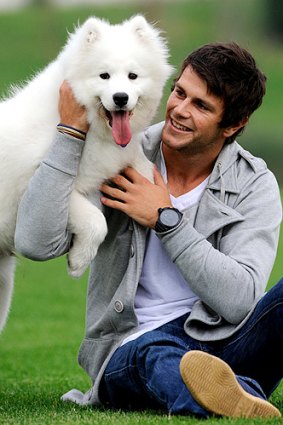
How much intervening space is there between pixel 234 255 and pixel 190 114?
0.65 metres

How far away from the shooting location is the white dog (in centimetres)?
428

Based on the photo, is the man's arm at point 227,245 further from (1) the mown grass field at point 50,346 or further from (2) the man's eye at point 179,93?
(1) the mown grass field at point 50,346

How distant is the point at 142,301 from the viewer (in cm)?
440

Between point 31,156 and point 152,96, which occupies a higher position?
point 152,96

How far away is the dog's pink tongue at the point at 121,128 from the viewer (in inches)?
169

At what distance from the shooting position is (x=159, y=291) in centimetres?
438

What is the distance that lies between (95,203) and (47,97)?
20.6 inches

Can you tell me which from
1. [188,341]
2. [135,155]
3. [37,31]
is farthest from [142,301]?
[37,31]

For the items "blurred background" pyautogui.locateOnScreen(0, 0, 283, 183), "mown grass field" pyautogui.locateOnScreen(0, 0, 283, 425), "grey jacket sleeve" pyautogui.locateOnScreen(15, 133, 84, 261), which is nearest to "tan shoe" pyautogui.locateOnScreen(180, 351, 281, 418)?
"mown grass field" pyautogui.locateOnScreen(0, 0, 283, 425)

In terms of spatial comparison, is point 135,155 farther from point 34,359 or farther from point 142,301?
Result: point 34,359

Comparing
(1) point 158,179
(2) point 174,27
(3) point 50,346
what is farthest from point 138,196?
(2) point 174,27

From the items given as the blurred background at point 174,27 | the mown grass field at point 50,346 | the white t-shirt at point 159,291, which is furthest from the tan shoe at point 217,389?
the blurred background at point 174,27

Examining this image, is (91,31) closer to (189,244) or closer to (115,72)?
(115,72)

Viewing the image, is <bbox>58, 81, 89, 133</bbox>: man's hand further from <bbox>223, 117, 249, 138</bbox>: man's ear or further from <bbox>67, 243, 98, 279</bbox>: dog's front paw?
<bbox>223, 117, 249, 138</bbox>: man's ear
